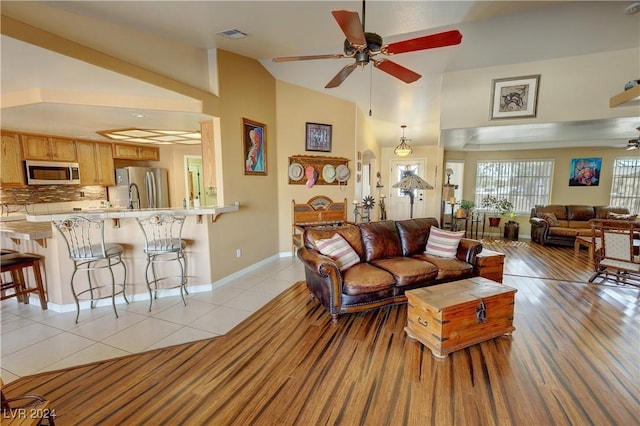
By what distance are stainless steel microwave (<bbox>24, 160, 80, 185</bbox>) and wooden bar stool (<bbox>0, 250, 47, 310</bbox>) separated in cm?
160

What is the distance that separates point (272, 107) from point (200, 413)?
4551 millimetres

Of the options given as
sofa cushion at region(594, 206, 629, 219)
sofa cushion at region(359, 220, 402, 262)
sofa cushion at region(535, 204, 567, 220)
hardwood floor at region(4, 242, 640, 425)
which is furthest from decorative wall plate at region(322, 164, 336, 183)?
sofa cushion at region(594, 206, 629, 219)

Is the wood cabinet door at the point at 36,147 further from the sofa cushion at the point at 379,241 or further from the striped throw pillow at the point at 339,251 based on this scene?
the sofa cushion at the point at 379,241

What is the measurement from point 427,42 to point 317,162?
3.59 m

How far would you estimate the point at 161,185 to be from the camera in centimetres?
616

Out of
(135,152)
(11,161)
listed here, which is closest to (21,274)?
(11,161)

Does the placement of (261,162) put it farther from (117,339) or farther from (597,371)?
(597,371)

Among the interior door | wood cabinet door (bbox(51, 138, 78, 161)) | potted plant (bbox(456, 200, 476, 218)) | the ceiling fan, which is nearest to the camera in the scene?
the ceiling fan

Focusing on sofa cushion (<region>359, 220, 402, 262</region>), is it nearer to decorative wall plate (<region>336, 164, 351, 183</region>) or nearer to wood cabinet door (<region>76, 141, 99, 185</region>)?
decorative wall plate (<region>336, 164, 351, 183</region>)

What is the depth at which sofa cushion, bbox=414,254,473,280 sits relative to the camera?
3.34 metres

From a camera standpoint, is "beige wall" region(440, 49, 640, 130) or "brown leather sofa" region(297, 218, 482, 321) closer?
"brown leather sofa" region(297, 218, 482, 321)

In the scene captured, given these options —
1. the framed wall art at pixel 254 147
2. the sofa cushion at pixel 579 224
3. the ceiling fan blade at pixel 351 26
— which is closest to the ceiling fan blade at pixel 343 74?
the ceiling fan blade at pixel 351 26

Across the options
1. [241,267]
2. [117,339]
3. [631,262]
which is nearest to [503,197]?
[631,262]

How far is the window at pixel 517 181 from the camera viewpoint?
7.62 metres
